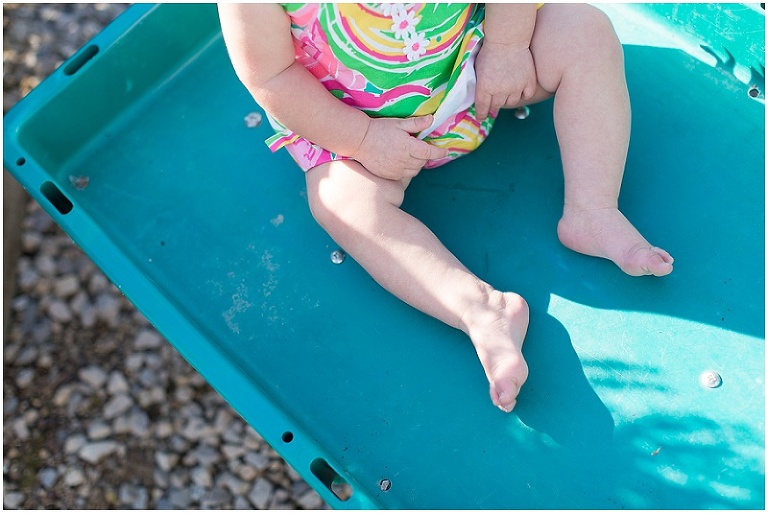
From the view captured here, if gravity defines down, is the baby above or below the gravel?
above

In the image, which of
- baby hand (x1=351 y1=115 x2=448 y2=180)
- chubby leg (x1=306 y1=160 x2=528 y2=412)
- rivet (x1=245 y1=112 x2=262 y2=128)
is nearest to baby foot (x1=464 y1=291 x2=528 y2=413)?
chubby leg (x1=306 y1=160 x2=528 y2=412)

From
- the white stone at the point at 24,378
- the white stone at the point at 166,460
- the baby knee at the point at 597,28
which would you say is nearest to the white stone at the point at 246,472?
the white stone at the point at 166,460

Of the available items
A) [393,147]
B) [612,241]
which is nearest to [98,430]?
[393,147]

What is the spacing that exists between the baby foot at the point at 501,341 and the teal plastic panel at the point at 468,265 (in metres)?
0.06

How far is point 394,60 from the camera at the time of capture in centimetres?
126

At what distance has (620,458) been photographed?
1.20m

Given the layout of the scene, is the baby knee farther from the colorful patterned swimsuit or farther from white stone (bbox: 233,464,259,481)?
white stone (bbox: 233,464,259,481)

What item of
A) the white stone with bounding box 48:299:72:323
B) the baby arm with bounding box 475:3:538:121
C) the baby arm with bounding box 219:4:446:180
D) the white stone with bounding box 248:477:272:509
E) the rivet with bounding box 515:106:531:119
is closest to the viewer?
the baby arm with bounding box 219:4:446:180

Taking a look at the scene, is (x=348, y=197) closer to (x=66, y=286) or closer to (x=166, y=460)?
(x=166, y=460)

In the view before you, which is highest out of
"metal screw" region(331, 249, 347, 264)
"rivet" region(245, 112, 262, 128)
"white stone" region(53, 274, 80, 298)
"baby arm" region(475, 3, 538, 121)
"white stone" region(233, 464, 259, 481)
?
"baby arm" region(475, 3, 538, 121)

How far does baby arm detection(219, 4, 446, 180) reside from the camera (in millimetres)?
1158

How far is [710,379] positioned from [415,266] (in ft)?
1.66

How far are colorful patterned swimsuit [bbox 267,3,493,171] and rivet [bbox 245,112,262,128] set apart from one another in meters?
0.22

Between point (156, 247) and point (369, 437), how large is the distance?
22.1 inches
